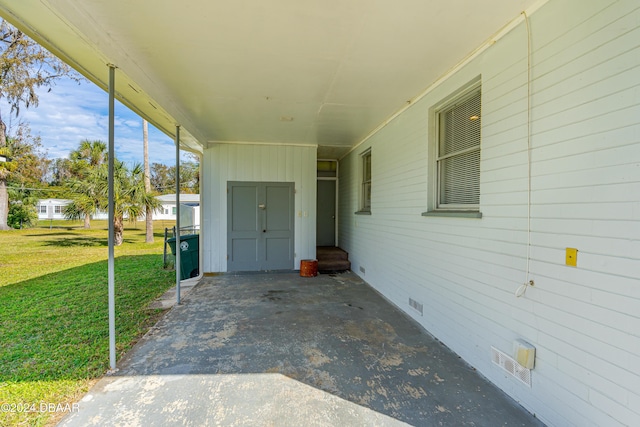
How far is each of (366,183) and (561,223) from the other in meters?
4.27

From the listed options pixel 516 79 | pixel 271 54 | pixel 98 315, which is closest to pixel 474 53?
pixel 516 79

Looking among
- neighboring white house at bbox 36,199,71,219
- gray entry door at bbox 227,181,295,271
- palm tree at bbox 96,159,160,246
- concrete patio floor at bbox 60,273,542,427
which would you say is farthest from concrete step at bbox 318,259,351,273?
neighboring white house at bbox 36,199,71,219

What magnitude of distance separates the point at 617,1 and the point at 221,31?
2.48 metres

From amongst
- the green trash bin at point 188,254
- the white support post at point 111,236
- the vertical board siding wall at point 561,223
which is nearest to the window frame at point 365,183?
the vertical board siding wall at point 561,223

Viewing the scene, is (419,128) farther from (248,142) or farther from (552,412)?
(248,142)

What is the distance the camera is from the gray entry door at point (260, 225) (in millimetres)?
6024

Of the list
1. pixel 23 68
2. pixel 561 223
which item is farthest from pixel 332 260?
pixel 23 68

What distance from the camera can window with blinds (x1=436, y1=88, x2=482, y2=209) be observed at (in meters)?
2.69

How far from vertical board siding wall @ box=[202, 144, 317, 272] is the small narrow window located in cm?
109

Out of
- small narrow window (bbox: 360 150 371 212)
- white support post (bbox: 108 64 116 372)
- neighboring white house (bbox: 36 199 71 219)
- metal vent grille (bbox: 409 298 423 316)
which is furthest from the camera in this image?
neighboring white house (bbox: 36 199 71 219)

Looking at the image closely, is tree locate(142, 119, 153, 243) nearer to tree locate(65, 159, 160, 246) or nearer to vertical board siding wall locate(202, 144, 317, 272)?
tree locate(65, 159, 160, 246)

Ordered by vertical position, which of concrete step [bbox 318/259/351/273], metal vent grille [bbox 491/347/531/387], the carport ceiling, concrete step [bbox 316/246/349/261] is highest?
the carport ceiling

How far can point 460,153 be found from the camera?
113 inches

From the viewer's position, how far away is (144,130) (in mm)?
12672
